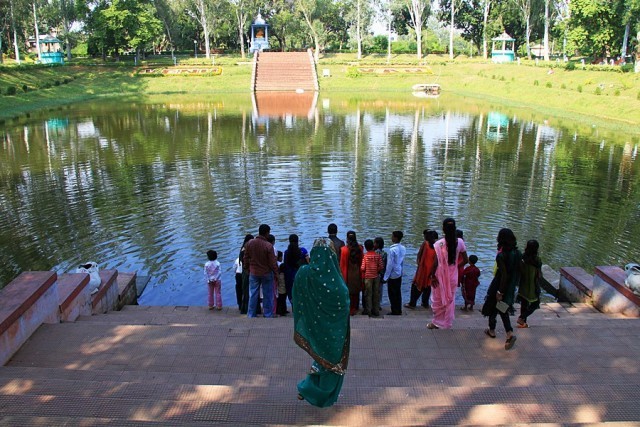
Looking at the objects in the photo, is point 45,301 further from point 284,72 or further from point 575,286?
point 284,72

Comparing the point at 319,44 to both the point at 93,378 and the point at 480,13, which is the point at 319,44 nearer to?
the point at 480,13

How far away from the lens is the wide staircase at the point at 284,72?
47.8 meters

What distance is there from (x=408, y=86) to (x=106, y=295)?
145 feet

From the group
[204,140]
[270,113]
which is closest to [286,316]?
[204,140]

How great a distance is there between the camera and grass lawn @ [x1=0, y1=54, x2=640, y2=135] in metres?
30.7

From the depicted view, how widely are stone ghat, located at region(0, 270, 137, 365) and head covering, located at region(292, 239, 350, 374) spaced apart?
2950 mm

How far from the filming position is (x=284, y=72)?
50.6m

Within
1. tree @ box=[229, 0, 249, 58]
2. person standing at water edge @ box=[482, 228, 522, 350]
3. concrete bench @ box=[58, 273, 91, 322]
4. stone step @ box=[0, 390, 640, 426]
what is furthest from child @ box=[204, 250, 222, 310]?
tree @ box=[229, 0, 249, 58]

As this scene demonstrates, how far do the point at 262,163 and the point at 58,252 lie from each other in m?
8.42

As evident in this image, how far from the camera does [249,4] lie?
6375 cm

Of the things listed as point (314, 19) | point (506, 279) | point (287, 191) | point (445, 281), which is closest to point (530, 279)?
point (506, 279)

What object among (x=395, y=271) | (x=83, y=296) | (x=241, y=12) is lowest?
(x=83, y=296)

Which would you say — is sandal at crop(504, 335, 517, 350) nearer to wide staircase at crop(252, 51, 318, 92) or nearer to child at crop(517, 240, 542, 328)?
child at crop(517, 240, 542, 328)

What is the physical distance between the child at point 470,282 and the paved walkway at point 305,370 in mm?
377
